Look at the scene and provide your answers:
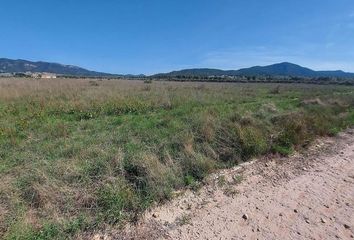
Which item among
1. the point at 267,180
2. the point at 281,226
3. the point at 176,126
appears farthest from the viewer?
the point at 176,126

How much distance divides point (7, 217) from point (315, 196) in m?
4.84

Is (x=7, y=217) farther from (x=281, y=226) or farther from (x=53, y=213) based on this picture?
(x=281, y=226)

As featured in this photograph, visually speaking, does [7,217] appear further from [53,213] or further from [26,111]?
[26,111]

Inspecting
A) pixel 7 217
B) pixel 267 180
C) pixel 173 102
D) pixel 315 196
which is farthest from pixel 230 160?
pixel 173 102

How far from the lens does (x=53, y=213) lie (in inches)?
164

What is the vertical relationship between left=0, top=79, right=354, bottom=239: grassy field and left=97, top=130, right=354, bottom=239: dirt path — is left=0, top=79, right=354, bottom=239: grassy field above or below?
above

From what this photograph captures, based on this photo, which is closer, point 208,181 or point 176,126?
point 208,181

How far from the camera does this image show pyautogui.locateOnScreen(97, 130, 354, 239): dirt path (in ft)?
13.5

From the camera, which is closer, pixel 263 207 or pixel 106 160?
pixel 263 207

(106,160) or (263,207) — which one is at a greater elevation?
(106,160)

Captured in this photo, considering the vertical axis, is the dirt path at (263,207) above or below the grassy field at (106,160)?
below

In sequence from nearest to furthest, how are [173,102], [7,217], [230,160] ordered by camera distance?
[7,217] → [230,160] → [173,102]

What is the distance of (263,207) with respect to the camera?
191 inches

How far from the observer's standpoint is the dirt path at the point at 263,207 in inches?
162
